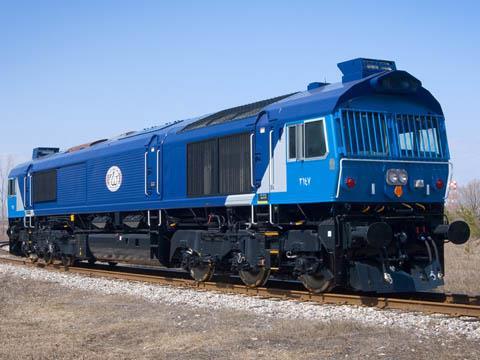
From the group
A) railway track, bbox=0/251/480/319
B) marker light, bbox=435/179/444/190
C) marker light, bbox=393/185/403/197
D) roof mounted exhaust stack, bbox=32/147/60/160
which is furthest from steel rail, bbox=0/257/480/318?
roof mounted exhaust stack, bbox=32/147/60/160

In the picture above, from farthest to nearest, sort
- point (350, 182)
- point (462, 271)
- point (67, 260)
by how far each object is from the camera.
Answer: point (67, 260)
point (462, 271)
point (350, 182)

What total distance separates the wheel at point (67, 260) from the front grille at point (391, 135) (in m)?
13.3

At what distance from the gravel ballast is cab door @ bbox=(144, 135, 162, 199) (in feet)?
8.00

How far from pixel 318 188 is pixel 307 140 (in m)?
1.00

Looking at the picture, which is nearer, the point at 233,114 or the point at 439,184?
the point at 439,184

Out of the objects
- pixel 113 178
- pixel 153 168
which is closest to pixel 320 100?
pixel 153 168

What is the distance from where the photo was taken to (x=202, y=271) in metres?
15.8

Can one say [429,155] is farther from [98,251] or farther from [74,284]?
[98,251]

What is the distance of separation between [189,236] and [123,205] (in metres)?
3.59

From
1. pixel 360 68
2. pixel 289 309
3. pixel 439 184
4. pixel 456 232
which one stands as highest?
pixel 360 68

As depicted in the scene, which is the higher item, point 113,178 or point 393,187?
point 113,178

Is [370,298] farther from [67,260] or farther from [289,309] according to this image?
[67,260]

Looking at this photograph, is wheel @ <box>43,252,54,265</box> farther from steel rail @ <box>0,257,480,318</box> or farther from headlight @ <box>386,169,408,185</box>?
headlight @ <box>386,169,408,185</box>

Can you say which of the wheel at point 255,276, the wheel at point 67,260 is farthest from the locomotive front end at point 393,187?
the wheel at point 67,260
